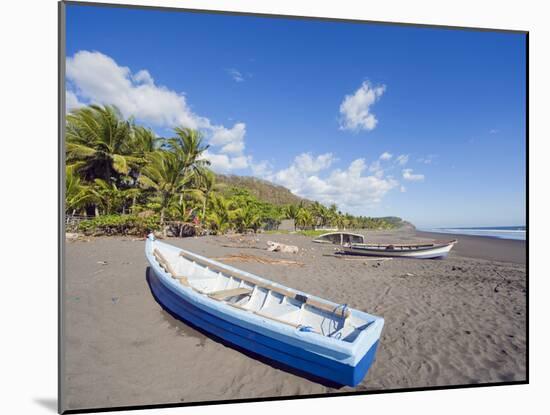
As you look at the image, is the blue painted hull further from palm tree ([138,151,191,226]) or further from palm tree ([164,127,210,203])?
palm tree ([138,151,191,226])

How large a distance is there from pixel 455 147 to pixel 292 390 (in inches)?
95.0

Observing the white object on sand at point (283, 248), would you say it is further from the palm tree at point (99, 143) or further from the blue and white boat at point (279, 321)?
the palm tree at point (99, 143)

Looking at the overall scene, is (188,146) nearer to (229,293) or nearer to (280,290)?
(229,293)

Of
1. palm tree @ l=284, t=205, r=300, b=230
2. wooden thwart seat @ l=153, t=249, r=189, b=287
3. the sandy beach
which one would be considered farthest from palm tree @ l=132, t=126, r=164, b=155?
palm tree @ l=284, t=205, r=300, b=230

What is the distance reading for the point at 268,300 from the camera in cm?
201

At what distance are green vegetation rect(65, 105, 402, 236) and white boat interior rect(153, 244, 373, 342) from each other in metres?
0.73

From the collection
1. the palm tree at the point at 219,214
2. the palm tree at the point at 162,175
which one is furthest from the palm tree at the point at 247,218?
the palm tree at the point at 162,175

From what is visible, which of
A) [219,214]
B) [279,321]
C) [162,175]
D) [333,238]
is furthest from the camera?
[333,238]

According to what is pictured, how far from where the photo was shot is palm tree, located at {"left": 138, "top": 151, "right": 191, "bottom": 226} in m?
3.48

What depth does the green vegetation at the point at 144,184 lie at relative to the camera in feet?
7.22

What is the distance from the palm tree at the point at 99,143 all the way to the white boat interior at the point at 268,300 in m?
1.09

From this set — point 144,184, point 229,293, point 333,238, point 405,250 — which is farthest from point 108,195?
point 333,238

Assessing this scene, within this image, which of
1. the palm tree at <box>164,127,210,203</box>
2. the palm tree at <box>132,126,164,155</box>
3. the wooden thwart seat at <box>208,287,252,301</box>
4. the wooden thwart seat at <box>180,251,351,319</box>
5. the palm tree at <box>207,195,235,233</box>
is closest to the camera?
the wooden thwart seat at <box>180,251,351,319</box>

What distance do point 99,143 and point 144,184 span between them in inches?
34.0
